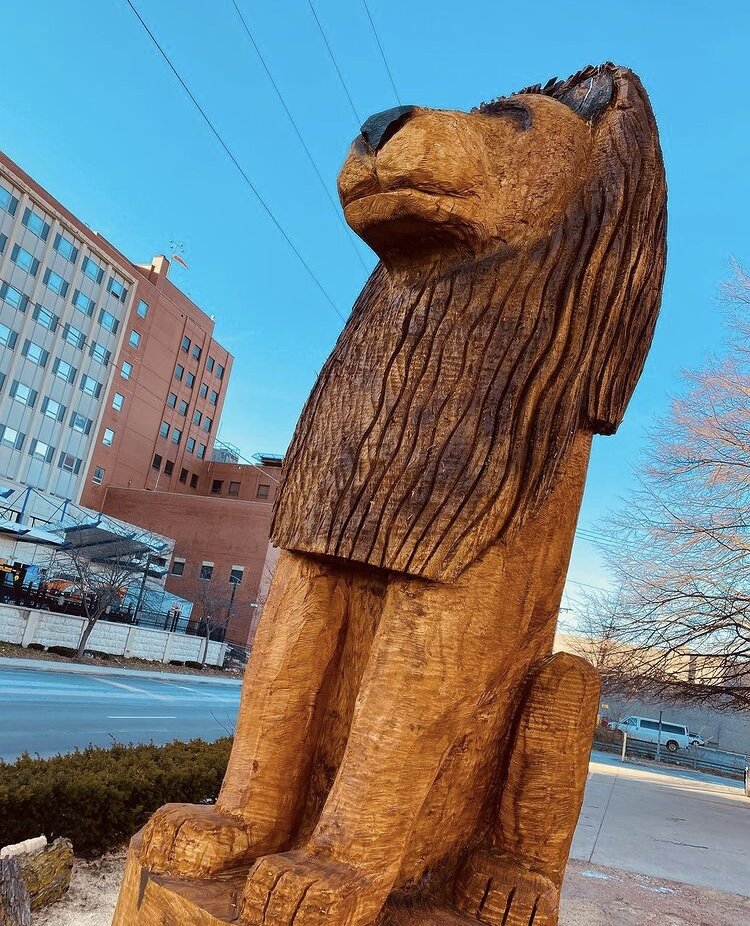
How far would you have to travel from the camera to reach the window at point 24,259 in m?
35.3

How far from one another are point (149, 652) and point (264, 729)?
2704cm

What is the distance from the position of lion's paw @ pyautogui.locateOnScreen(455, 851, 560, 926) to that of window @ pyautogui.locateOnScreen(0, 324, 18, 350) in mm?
38575

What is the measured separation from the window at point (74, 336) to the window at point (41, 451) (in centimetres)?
568

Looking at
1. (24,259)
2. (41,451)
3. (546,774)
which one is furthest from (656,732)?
(24,259)

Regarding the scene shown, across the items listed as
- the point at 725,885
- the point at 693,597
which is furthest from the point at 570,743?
the point at 693,597

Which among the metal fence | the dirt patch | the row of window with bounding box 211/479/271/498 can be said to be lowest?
the metal fence

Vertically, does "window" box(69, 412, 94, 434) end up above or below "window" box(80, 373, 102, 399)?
below

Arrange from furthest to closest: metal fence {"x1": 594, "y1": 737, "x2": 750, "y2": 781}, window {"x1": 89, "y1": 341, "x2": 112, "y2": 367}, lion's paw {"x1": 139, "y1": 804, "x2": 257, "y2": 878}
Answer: window {"x1": 89, "y1": 341, "x2": 112, "y2": 367}
metal fence {"x1": 594, "y1": 737, "x2": 750, "y2": 781}
lion's paw {"x1": 139, "y1": 804, "x2": 257, "y2": 878}

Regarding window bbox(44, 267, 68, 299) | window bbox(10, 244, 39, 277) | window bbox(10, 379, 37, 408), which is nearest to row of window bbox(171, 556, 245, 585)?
window bbox(10, 379, 37, 408)

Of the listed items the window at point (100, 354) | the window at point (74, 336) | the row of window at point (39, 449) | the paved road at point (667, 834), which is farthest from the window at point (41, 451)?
the paved road at point (667, 834)

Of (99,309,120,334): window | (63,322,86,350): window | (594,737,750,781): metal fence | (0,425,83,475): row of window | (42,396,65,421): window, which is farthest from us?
(99,309,120,334): window

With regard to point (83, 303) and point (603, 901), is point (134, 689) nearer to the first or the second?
point (603, 901)

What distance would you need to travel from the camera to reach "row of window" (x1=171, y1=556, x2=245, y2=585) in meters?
38.7

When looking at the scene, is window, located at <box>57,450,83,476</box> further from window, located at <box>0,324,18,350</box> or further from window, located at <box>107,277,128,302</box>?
window, located at <box>107,277,128,302</box>
